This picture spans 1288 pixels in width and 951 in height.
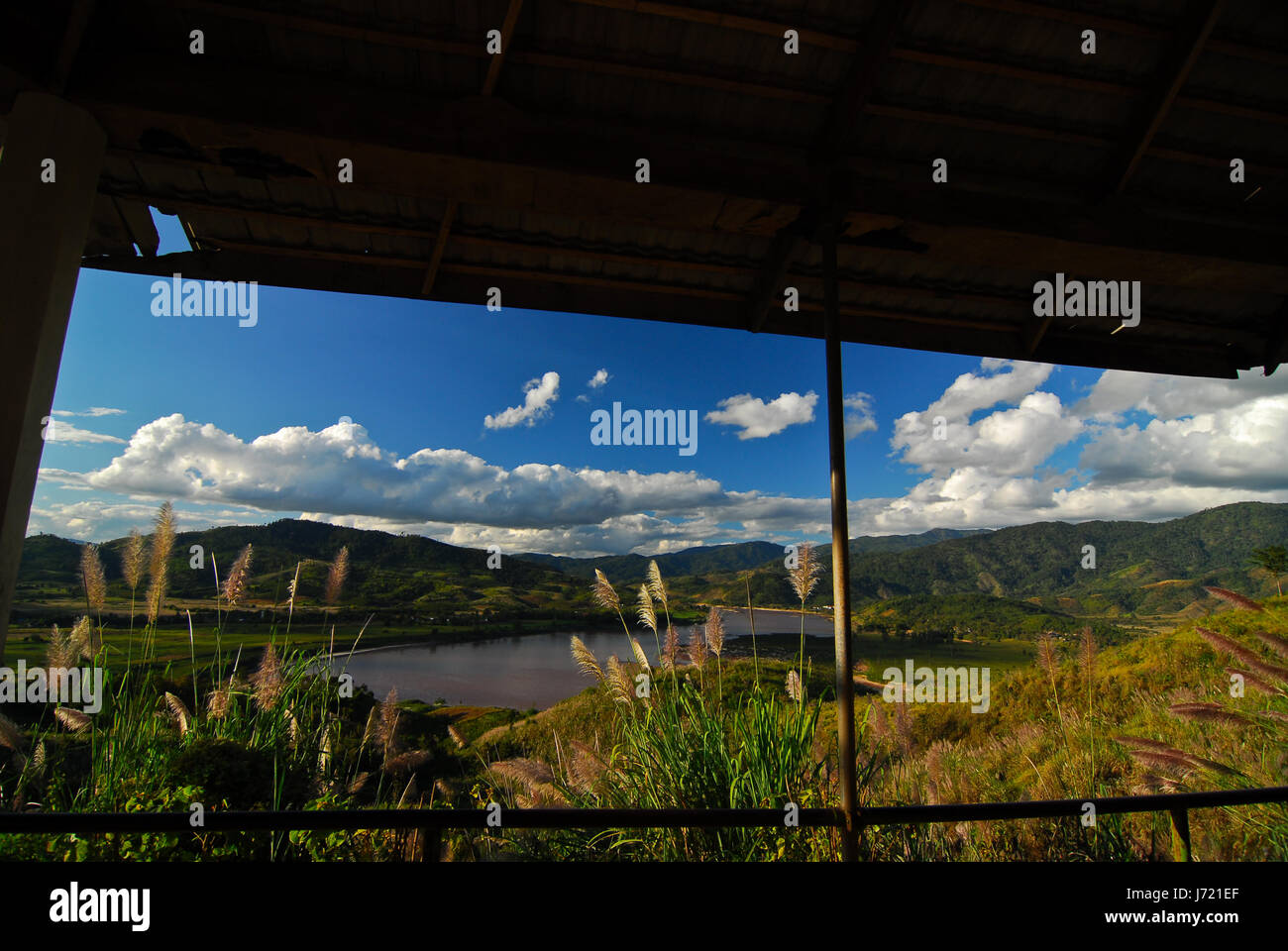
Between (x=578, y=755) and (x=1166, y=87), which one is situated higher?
(x=1166, y=87)

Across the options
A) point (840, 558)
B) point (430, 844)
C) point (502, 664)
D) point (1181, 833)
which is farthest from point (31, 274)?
point (502, 664)

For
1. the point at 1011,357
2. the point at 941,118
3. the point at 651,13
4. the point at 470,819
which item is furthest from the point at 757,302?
the point at 470,819

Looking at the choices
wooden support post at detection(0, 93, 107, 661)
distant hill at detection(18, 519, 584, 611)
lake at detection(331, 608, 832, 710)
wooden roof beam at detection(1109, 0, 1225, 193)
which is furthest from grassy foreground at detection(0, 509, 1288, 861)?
wooden roof beam at detection(1109, 0, 1225, 193)

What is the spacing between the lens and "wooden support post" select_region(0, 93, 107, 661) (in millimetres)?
1789

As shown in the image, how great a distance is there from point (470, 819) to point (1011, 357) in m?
3.42

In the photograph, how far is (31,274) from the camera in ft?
6.07

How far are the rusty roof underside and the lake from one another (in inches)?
63.9

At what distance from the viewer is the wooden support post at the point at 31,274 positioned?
1.79m

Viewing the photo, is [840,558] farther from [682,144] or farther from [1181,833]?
[682,144]

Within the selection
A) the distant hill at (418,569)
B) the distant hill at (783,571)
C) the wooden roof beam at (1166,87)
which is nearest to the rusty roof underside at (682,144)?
the wooden roof beam at (1166,87)

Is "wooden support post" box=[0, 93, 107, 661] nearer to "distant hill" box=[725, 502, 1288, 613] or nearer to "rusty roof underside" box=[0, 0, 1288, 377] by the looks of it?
"rusty roof underside" box=[0, 0, 1288, 377]

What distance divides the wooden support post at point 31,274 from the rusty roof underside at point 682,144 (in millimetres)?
161

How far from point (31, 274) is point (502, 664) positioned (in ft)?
51.3

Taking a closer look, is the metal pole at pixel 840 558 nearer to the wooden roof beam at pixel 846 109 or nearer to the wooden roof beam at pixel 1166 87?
the wooden roof beam at pixel 846 109
